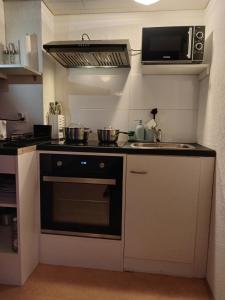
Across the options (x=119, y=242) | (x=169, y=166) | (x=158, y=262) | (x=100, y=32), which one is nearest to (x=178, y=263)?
(x=158, y=262)

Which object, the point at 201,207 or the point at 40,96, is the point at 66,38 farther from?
the point at 201,207

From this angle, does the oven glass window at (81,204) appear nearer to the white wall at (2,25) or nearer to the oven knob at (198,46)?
the oven knob at (198,46)

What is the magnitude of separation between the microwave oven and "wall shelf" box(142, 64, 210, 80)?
52mm

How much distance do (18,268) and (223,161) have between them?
1457 millimetres

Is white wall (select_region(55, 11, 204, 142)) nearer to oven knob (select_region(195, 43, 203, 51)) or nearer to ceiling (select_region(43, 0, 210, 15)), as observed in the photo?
ceiling (select_region(43, 0, 210, 15))

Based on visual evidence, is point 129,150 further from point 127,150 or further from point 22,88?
point 22,88

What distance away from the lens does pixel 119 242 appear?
1.54m

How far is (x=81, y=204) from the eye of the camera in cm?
157

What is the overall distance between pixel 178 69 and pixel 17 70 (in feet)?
4.33

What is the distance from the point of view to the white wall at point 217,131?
4.13 ft

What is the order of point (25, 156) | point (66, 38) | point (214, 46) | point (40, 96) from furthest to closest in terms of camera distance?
point (66, 38), point (40, 96), point (214, 46), point (25, 156)

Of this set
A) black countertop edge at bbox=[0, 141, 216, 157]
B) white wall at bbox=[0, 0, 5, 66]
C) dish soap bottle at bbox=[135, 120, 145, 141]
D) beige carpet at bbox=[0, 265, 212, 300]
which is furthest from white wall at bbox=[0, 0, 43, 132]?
beige carpet at bbox=[0, 265, 212, 300]

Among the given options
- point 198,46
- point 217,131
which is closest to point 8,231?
point 217,131

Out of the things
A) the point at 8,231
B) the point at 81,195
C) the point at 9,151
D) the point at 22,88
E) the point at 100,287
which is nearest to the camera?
the point at 9,151
